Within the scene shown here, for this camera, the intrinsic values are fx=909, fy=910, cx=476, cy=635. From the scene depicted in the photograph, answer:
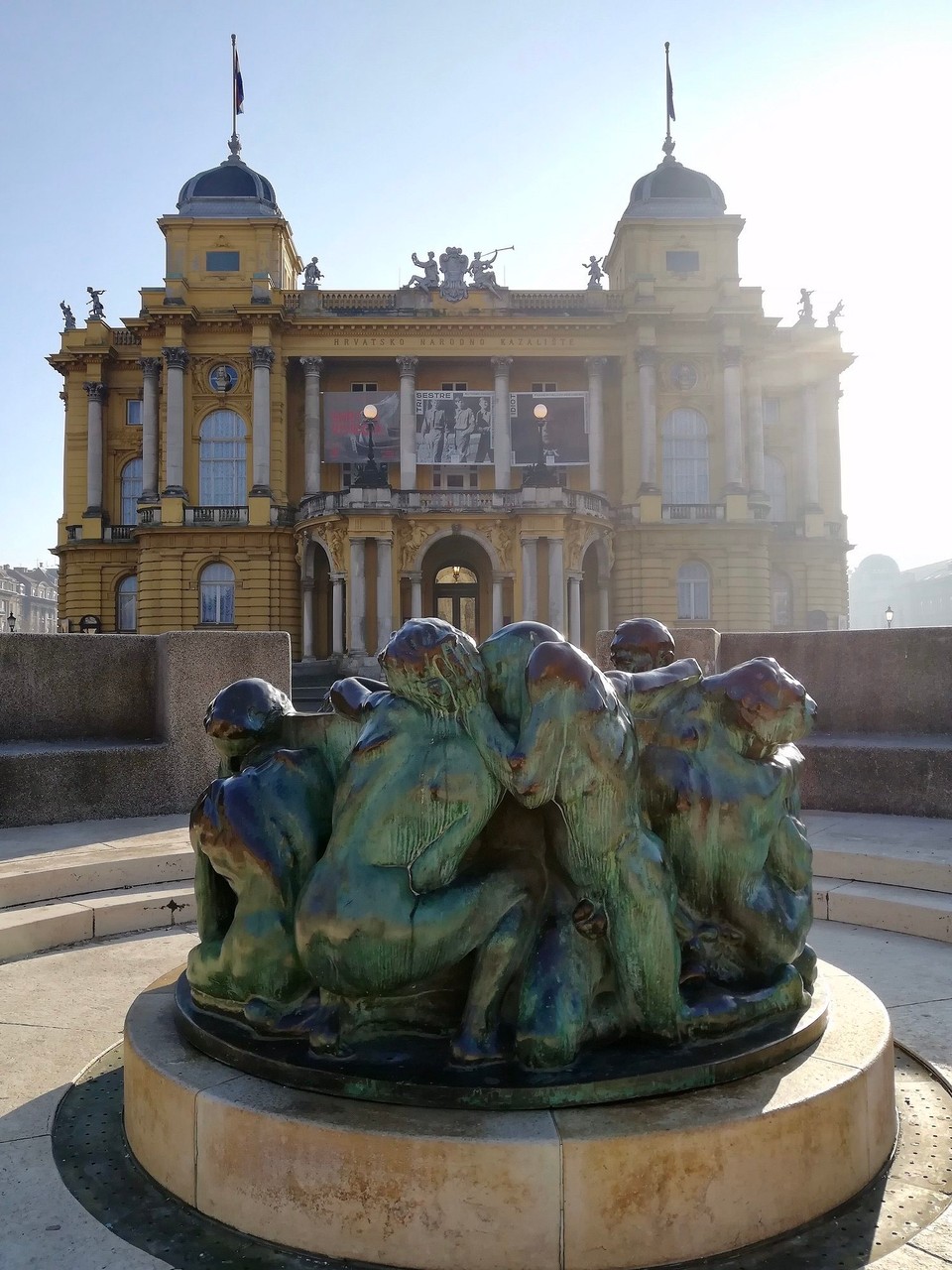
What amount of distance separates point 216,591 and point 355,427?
28.0 ft

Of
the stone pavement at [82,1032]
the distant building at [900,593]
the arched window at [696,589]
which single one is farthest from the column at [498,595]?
the distant building at [900,593]

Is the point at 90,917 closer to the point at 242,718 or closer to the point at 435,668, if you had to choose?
the point at 242,718

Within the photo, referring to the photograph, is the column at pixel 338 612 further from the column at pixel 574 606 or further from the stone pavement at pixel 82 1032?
the stone pavement at pixel 82 1032

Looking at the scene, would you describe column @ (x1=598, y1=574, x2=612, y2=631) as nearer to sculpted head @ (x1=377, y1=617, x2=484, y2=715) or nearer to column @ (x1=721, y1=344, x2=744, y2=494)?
column @ (x1=721, y1=344, x2=744, y2=494)

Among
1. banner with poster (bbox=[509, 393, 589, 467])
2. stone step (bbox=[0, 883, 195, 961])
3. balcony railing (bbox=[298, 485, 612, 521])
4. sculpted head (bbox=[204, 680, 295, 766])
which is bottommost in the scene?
stone step (bbox=[0, 883, 195, 961])

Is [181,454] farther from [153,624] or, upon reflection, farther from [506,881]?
[506,881]

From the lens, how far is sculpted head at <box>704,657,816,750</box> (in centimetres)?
302

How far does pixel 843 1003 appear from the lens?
3.22 meters

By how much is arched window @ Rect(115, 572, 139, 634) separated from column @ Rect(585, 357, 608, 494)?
63.6 feet

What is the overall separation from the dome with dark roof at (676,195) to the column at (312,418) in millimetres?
14750

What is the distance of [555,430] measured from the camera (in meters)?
36.4

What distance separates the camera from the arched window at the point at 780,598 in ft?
128

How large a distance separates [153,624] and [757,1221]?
116ft

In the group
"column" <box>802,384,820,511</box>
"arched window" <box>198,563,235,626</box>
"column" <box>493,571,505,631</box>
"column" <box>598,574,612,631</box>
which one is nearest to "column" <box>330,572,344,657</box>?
"column" <box>493,571,505,631</box>
